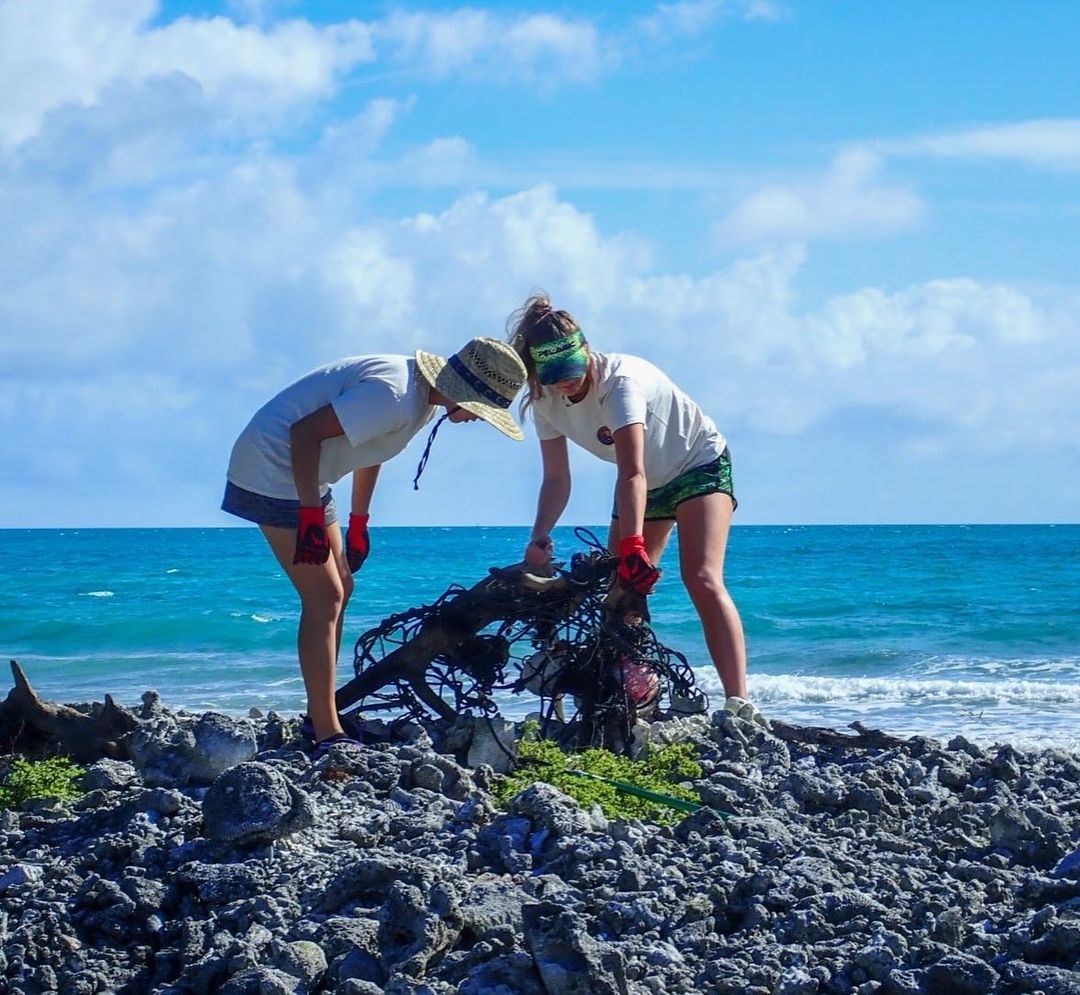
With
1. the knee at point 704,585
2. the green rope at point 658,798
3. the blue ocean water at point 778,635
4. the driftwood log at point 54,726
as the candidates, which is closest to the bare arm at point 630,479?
the knee at point 704,585

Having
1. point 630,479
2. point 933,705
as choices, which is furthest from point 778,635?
point 630,479

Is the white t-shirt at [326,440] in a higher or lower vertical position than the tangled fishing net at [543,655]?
higher

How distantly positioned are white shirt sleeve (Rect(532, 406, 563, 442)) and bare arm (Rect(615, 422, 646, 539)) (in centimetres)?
55

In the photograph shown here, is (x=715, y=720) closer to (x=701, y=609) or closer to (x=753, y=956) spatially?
(x=701, y=609)

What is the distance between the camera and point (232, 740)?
4.57 metres

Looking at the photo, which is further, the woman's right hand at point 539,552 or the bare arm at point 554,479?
the bare arm at point 554,479

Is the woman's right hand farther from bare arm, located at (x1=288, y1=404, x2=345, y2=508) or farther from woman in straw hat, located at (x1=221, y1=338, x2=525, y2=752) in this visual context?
bare arm, located at (x1=288, y1=404, x2=345, y2=508)

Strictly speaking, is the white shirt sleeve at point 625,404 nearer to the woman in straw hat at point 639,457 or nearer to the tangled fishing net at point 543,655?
the woman in straw hat at point 639,457

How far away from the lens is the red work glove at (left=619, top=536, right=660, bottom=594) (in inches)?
200

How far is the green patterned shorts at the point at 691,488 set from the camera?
5.59 metres

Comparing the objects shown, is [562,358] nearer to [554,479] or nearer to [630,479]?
[630,479]

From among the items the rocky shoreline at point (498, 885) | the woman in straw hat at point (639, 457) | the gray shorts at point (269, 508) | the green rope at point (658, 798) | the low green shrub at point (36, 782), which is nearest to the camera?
the rocky shoreline at point (498, 885)

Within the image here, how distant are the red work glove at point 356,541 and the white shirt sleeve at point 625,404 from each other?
1106 millimetres

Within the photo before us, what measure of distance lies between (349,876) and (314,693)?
1461 millimetres
